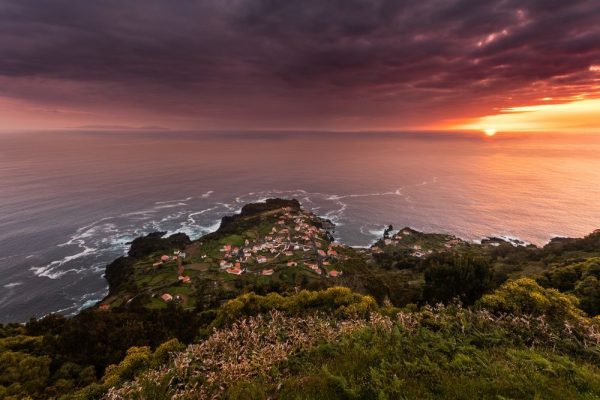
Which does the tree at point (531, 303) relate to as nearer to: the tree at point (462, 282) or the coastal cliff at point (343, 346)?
the coastal cliff at point (343, 346)

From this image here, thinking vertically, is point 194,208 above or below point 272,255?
above

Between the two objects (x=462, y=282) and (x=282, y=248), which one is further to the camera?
(x=282, y=248)

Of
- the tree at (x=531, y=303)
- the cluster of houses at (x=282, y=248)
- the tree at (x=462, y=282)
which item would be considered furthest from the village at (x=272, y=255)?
the tree at (x=531, y=303)

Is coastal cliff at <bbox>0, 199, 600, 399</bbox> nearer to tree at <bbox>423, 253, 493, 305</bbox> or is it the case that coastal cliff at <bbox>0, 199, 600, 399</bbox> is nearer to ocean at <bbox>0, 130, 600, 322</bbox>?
tree at <bbox>423, 253, 493, 305</bbox>

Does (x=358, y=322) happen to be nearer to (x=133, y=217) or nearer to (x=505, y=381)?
(x=505, y=381)

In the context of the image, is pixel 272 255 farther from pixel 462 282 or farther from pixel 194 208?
pixel 194 208

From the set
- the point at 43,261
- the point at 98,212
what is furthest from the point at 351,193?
the point at 43,261

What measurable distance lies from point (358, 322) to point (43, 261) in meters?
95.8

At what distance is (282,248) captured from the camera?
89.1 m

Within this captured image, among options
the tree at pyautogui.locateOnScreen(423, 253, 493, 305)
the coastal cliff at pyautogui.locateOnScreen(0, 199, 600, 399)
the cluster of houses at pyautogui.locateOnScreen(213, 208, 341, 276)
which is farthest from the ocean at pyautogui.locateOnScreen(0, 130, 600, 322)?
the tree at pyautogui.locateOnScreen(423, 253, 493, 305)

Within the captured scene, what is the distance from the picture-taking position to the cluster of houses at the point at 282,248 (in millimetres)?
78438

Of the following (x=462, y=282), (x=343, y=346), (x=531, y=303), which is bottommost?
(x=462, y=282)

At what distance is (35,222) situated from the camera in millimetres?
99562

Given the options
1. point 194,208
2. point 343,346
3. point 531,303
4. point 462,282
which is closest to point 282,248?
point 194,208
